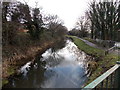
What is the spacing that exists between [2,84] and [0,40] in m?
3.55

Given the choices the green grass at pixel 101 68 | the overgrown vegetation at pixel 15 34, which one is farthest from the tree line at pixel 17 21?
the green grass at pixel 101 68

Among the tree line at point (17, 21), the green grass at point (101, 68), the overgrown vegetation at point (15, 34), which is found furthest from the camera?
the tree line at point (17, 21)

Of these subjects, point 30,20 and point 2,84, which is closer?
point 2,84

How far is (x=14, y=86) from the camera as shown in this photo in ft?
15.3

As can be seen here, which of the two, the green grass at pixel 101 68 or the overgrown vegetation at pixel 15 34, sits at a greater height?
the overgrown vegetation at pixel 15 34

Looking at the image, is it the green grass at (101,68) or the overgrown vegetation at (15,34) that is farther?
the overgrown vegetation at (15,34)

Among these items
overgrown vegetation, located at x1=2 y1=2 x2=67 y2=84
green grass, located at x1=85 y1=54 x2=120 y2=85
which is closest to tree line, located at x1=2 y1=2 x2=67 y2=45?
overgrown vegetation, located at x1=2 y1=2 x2=67 y2=84

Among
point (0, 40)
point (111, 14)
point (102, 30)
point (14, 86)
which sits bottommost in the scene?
point (14, 86)

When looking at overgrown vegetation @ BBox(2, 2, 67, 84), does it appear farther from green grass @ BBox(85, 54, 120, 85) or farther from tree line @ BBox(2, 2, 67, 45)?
green grass @ BBox(85, 54, 120, 85)

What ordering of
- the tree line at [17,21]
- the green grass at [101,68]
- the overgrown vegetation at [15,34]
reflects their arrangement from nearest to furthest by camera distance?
the green grass at [101,68]
the overgrown vegetation at [15,34]
the tree line at [17,21]

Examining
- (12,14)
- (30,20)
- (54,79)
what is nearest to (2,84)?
(54,79)

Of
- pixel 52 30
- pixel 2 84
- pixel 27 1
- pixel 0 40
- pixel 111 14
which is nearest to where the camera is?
pixel 2 84

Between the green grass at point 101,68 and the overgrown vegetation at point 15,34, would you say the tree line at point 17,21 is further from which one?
the green grass at point 101,68

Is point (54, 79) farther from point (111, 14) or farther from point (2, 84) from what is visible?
point (111, 14)
